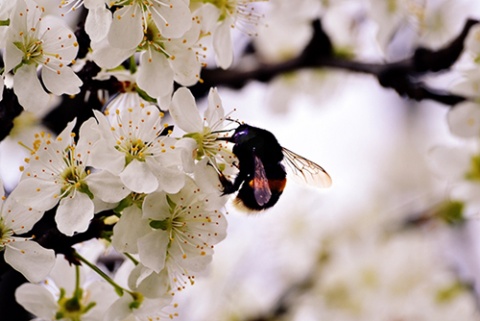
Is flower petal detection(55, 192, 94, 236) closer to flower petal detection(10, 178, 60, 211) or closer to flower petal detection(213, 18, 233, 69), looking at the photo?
flower petal detection(10, 178, 60, 211)

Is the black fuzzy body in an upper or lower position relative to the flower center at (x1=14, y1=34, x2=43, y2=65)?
lower

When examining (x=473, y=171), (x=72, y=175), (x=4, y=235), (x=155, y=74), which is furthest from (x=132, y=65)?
(x=473, y=171)

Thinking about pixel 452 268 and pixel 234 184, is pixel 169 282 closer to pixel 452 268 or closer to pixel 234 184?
pixel 234 184

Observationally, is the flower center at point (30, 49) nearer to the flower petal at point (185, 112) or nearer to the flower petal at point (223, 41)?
the flower petal at point (185, 112)

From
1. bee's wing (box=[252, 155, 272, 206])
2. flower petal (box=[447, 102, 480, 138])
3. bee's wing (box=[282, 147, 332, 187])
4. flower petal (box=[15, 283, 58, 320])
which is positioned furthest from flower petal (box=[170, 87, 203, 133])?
flower petal (box=[447, 102, 480, 138])

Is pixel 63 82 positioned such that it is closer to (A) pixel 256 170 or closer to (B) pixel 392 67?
(A) pixel 256 170

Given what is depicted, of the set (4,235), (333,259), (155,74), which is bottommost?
(333,259)

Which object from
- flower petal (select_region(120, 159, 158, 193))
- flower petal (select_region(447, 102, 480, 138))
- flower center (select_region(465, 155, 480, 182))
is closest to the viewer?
flower petal (select_region(120, 159, 158, 193))
